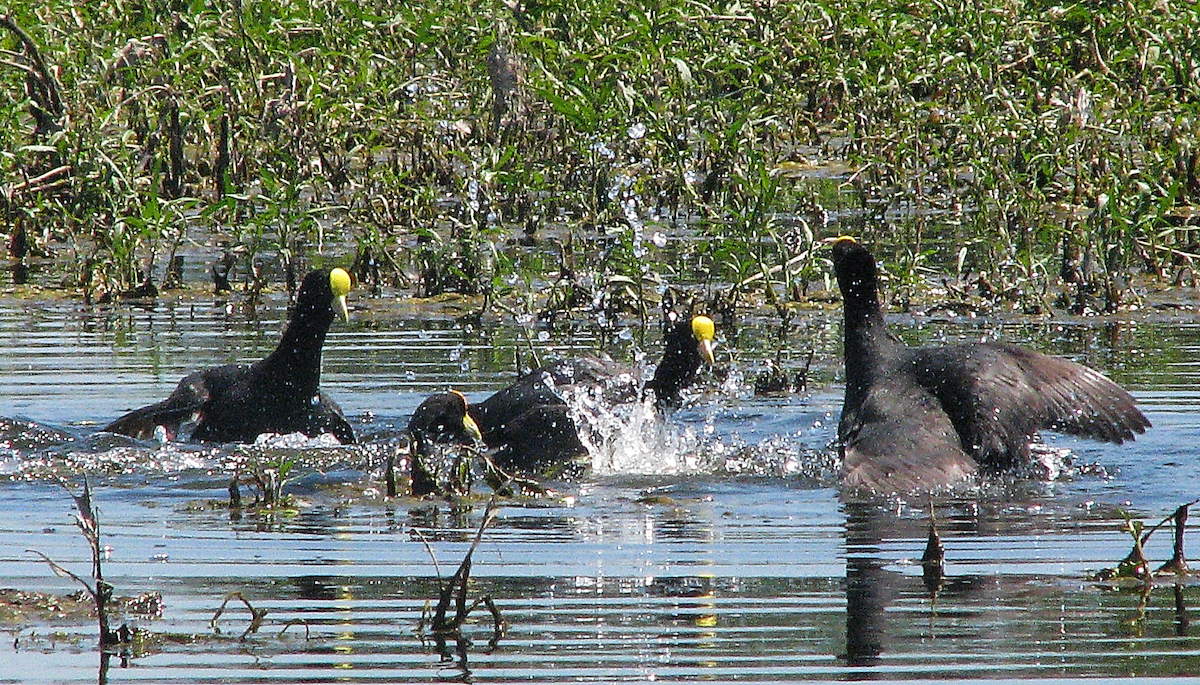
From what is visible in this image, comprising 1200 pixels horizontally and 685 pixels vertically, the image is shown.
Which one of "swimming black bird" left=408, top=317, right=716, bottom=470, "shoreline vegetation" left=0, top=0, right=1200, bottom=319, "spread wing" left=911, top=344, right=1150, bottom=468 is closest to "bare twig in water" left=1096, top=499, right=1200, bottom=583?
"spread wing" left=911, top=344, right=1150, bottom=468

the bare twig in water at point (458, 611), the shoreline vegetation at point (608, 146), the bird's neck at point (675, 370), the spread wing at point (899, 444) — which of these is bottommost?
the bare twig in water at point (458, 611)

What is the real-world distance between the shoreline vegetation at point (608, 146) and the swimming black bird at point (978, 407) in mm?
2570

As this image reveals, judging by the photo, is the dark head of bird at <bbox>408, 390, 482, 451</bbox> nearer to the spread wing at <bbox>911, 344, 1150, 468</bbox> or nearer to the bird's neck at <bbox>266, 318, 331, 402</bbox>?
the bird's neck at <bbox>266, 318, 331, 402</bbox>

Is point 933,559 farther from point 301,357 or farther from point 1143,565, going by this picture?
point 301,357

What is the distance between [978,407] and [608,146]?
5361 mm

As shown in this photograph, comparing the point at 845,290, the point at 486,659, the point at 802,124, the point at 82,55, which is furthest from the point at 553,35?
the point at 486,659

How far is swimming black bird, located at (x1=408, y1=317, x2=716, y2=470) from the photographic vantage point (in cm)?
830

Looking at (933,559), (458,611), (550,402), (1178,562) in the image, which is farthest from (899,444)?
(458,611)

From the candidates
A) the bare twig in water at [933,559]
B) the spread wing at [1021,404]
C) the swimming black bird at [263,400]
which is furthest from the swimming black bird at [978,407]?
the swimming black bird at [263,400]

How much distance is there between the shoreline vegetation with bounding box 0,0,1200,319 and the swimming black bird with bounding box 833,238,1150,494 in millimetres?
2570

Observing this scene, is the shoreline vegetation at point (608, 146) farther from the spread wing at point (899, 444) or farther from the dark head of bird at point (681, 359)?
the spread wing at point (899, 444)

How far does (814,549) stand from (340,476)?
2.30m

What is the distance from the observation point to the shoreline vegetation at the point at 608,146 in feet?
37.9

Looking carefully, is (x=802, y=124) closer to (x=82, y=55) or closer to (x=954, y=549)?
(x=82, y=55)
